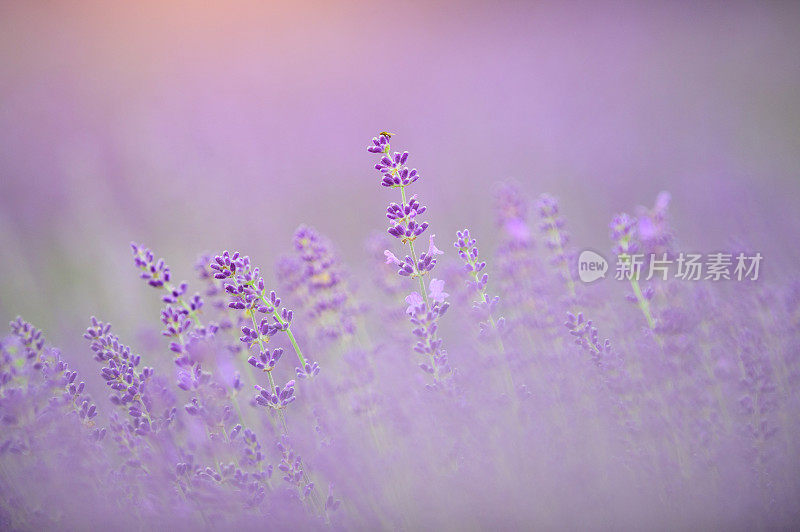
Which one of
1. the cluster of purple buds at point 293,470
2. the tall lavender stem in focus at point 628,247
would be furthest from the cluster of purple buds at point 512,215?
the cluster of purple buds at point 293,470

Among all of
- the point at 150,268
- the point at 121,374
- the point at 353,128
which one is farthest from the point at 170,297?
the point at 353,128

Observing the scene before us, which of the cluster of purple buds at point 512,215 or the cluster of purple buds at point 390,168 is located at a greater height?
the cluster of purple buds at point 512,215

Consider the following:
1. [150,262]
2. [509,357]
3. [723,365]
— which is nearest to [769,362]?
[723,365]

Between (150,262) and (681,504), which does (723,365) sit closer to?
(681,504)

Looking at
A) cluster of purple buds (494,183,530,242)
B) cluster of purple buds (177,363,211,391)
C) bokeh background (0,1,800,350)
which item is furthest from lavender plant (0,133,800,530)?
bokeh background (0,1,800,350)

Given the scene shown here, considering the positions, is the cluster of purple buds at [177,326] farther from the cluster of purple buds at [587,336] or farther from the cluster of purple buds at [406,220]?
the cluster of purple buds at [587,336]
